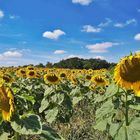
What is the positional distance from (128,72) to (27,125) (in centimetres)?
210

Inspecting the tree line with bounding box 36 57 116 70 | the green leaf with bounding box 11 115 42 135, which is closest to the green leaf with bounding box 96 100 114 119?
the green leaf with bounding box 11 115 42 135

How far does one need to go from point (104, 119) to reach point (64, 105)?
276 centimetres

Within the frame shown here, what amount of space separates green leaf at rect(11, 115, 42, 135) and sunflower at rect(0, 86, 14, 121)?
7cm

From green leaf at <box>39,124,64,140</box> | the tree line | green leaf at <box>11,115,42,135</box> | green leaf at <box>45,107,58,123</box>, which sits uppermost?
the tree line

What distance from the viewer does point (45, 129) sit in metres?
3.03

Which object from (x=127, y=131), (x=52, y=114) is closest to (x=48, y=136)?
(x=127, y=131)

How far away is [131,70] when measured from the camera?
4723 millimetres

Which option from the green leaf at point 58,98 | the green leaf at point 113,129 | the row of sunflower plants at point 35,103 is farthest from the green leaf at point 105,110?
the green leaf at point 58,98

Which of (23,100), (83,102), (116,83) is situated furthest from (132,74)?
(83,102)

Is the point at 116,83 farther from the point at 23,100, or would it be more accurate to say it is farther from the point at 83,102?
the point at 83,102

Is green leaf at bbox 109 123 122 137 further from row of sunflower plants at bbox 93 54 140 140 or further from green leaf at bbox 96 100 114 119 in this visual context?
green leaf at bbox 96 100 114 119

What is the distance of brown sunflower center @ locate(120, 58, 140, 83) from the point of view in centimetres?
465

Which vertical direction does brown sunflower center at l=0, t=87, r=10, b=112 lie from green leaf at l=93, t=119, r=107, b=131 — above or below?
above

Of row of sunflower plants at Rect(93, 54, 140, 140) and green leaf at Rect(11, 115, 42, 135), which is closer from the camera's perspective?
green leaf at Rect(11, 115, 42, 135)
